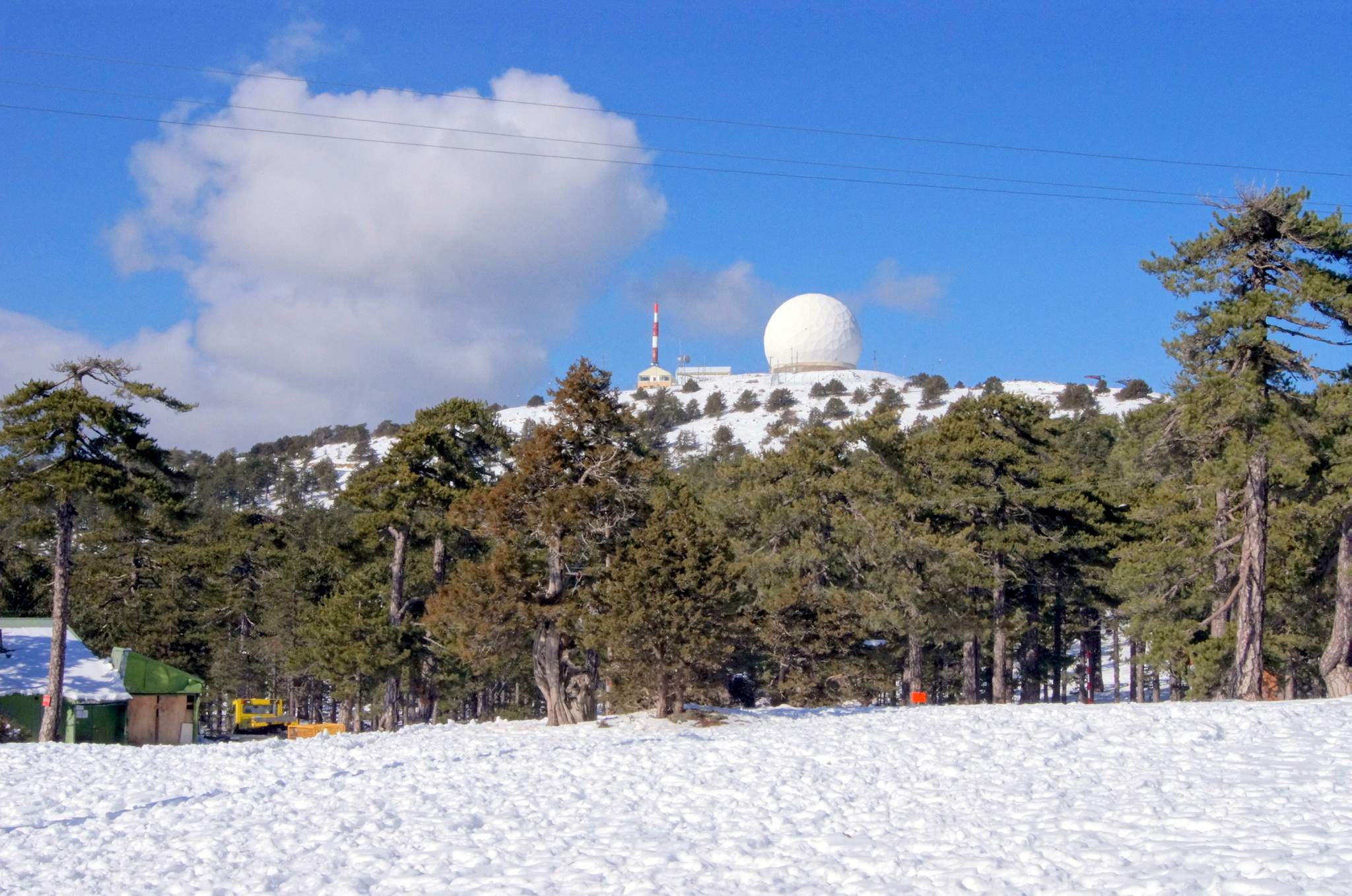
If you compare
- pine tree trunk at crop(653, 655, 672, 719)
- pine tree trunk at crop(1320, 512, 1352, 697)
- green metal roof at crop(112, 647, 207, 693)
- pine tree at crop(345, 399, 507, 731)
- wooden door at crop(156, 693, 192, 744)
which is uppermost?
pine tree at crop(345, 399, 507, 731)

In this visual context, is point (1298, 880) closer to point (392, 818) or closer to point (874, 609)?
point (392, 818)

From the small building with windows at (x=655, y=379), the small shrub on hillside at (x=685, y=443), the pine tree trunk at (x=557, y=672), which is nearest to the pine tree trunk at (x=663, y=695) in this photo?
the pine tree trunk at (x=557, y=672)

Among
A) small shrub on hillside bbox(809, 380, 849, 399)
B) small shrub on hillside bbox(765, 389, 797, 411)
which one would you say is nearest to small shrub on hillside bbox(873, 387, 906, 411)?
small shrub on hillside bbox(809, 380, 849, 399)

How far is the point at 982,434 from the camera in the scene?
34375 millimetres

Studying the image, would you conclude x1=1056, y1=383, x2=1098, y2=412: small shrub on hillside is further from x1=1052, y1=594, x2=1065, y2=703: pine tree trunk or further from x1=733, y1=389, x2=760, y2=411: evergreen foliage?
x1=1052, y1=594, x2=1065, y2=703: pine tree trunk

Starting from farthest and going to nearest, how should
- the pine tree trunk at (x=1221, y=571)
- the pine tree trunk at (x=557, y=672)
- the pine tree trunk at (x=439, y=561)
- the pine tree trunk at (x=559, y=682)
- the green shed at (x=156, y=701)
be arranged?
1. the pine tree trunk at (x=439, y=561)
2. the green shed at (x=156, y=701)
3. the pine tree trunk at (x=1221, y=571)
4. the pine tree trunk at (x=559, y=682)
5. the pine tree trunk at (x=557, y=672)

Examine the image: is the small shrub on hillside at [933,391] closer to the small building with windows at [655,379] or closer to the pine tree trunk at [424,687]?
the small building with windows at [655,379]

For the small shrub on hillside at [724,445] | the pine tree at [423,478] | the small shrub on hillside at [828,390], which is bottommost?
the pine tree at [423,478]

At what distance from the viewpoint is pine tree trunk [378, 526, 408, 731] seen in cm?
3312

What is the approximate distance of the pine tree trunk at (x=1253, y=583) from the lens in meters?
23.1

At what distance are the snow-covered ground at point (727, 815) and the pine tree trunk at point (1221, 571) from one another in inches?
309

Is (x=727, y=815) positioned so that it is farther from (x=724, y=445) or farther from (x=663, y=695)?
(x=724, y=445)

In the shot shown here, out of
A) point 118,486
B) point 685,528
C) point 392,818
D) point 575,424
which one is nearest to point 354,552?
point 118,486

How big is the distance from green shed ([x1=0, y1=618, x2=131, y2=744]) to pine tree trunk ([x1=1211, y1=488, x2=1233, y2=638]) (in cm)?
3070
